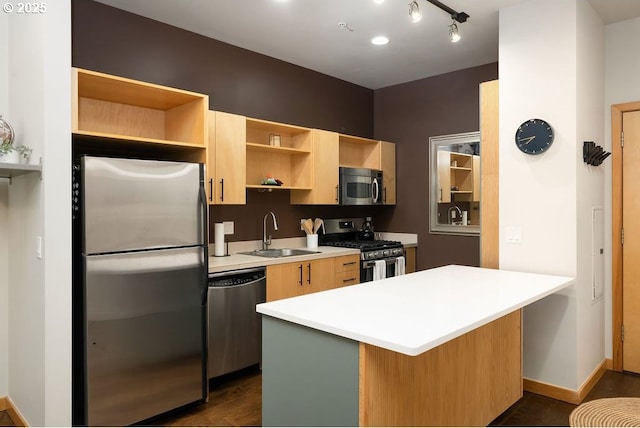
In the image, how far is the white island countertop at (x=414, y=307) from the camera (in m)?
1.58

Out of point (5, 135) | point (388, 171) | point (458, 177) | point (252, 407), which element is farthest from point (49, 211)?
point (458, 177)

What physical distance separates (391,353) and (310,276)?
2.09m

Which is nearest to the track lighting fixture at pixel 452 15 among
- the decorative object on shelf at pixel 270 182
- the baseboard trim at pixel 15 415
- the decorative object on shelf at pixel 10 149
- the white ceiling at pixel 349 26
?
the white ceiling at pixel 349 26

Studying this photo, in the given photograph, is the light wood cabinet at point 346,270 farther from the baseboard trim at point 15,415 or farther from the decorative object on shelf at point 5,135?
the decorative object on shelf at point 5,135

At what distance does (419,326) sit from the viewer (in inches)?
65.5

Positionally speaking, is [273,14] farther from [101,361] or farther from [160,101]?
[101,361]

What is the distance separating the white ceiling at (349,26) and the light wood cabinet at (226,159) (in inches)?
30.0

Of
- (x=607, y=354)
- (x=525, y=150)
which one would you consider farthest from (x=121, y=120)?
(x=607, y=354)

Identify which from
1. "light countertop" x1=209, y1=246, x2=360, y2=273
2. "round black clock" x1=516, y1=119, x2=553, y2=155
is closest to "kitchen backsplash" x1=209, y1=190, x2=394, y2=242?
"light countertop" x1=209, y1=246, x2=360, y2=273

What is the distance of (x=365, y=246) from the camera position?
4.44 meters

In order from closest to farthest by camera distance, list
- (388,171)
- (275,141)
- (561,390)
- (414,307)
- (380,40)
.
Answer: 1. (414,307)
2. (561,390)
3. (380,40)
4. (275,141)
5. (388,171)

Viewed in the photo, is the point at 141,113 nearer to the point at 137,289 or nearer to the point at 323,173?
the point at 137,289

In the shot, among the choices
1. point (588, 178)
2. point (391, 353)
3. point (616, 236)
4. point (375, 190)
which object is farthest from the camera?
point (375, 190)

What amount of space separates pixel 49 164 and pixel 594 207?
364 centimetres
